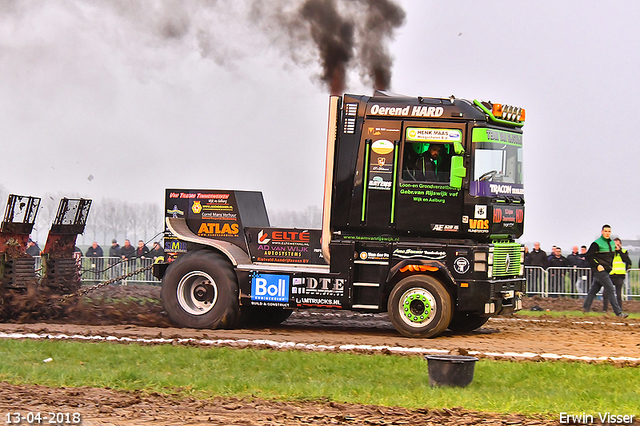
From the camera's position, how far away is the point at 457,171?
554 inches

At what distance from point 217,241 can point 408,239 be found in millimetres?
3408

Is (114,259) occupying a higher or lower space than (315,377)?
higher

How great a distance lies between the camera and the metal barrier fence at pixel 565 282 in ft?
78.5

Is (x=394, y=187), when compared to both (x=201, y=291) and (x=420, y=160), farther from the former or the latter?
(x=201, y=291)

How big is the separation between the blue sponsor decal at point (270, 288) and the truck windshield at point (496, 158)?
349cm

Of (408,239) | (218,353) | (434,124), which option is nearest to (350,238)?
(408,239)

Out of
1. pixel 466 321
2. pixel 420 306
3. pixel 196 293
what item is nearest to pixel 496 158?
pixel 420 306

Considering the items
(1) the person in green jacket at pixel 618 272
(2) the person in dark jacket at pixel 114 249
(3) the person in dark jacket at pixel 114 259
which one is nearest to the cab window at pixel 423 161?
(1) the person in green jacket at pixel 618 272

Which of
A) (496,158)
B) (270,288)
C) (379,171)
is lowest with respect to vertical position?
(270,288)

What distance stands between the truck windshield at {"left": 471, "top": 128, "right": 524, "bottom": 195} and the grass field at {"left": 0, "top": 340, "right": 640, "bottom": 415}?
3.63 metres

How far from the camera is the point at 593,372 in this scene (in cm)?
1088

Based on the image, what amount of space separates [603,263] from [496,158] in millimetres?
5840

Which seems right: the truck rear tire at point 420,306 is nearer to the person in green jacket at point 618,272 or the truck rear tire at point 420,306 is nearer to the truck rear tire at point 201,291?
the truck rear tire at point 201,291

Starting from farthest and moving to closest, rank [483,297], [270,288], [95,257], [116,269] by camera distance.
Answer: [95,257] → [116,269] → [270,288] → [483,297]
